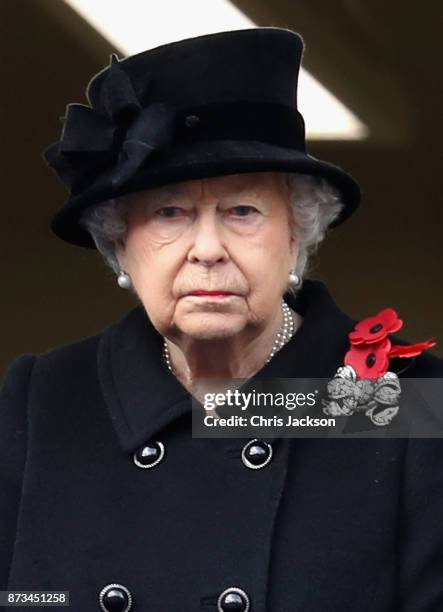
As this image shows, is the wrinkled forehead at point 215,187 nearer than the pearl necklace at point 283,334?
Yes

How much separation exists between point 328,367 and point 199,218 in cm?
40

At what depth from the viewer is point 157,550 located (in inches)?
111

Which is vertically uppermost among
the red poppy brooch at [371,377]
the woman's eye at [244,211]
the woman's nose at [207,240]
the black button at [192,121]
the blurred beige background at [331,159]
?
the blurred beige background at [331,159]

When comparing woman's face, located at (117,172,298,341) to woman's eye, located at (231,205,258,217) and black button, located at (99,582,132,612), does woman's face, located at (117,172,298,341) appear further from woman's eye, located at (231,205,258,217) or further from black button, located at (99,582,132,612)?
black button, located at (99,582,132,612)

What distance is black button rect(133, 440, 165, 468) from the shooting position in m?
2.91

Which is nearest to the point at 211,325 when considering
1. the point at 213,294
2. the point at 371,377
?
the point at 213,294

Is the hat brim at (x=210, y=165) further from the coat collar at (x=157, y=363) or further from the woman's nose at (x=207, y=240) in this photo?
the coat collar at (x=157, y=363)

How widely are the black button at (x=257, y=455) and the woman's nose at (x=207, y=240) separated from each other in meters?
0.37

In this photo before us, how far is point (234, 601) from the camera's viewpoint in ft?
8.95

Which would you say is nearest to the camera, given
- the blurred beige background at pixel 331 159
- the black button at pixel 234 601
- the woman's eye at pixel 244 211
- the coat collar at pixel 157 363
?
the black button at pixel 234 601

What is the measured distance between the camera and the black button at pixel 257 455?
112 inches

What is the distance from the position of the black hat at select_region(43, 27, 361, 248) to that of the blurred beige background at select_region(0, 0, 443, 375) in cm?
157

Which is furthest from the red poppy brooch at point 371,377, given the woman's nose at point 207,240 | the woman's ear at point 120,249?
the woman's ear at point 120,249

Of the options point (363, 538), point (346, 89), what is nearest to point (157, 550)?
point (363, 538)
